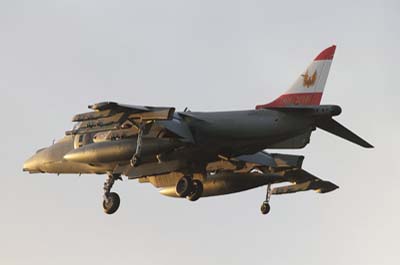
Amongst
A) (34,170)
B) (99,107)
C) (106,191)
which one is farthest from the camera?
(34,170)

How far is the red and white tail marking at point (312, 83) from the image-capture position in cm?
4325

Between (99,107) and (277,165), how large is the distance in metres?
11.0

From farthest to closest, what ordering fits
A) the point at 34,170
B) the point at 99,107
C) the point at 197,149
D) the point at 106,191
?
the point at 34,170 < the point at 106,191 < the point at 197,149 < the point at 99,107

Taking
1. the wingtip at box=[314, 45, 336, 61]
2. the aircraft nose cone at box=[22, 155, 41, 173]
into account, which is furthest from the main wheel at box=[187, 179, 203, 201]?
the aircraft nose cone at box=[22, 155, 41, 173]

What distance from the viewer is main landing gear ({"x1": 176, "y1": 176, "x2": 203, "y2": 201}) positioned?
1772 inches

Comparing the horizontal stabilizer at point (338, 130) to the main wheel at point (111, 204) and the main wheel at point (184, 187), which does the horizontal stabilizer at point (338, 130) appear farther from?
the main wheel at point (111, 204)

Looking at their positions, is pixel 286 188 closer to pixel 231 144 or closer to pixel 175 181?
pixel 175 181

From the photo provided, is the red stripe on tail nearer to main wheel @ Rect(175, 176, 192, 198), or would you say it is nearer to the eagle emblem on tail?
the eagle emblem on tail

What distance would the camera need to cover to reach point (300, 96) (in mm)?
43500

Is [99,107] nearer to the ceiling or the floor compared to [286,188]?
nearer to the ceiling

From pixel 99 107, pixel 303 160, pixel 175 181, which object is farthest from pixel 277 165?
pixel 99 107

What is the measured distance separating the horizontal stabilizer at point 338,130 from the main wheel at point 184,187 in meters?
6.15

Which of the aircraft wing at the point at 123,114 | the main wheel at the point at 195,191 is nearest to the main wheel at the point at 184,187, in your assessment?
the main wheel at the point at 195,191

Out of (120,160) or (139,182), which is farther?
(139,182)
